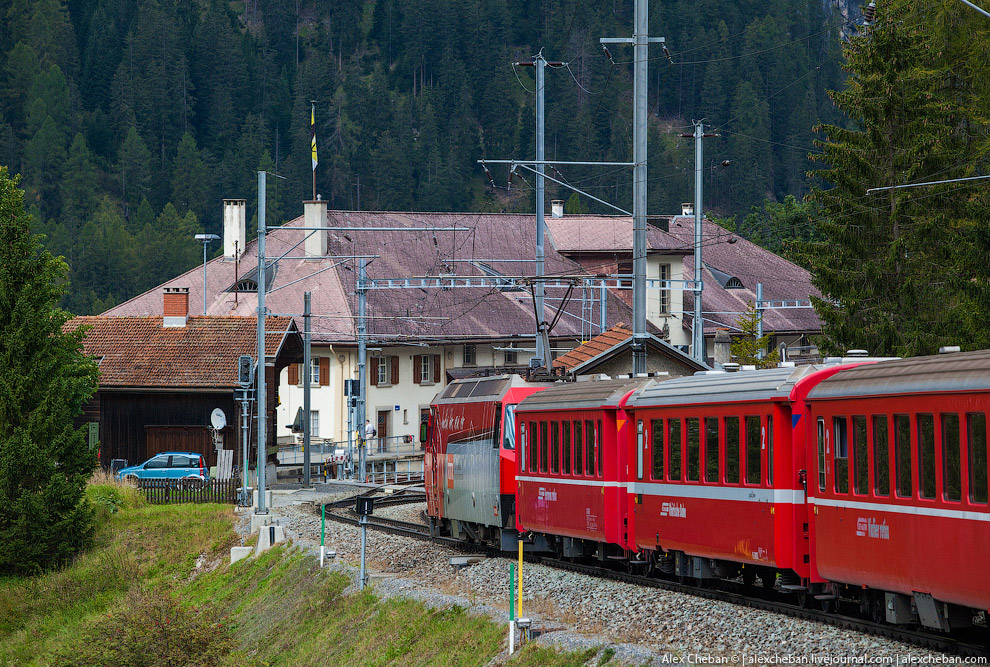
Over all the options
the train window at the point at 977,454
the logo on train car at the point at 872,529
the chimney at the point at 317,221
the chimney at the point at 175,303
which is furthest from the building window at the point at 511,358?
the train window at the point at 977,454

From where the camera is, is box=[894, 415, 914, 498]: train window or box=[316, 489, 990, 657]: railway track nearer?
box=[316, 489, 990, 657]: railway track

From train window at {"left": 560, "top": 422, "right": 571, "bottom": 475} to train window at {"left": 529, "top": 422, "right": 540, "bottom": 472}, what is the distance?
105 cm

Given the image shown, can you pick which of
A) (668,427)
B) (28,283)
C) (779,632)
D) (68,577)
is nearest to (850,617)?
(779,632)

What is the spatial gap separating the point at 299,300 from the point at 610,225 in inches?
732

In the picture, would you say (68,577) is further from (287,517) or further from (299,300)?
(299,300)

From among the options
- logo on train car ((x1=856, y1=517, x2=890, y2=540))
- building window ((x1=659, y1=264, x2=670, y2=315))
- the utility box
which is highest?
building window ((x1=659, y1=264, x2=670, y2=315))

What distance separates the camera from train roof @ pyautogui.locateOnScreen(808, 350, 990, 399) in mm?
12391

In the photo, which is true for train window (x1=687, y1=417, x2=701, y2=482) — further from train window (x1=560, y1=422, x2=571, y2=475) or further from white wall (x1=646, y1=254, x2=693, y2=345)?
white wall (x1=646, y1=254, x2=693, y2=345)

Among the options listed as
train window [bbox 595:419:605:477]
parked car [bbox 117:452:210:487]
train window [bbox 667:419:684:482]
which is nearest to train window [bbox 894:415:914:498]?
train window [bbox 667:419:684:482]

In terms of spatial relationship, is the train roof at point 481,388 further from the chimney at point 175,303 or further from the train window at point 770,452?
the chimney at point 175,303

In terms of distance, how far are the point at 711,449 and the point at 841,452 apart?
276 centimetres

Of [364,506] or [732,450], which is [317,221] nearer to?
[364,506]

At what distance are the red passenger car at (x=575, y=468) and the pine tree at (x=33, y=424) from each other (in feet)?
52.4

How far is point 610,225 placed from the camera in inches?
3078
